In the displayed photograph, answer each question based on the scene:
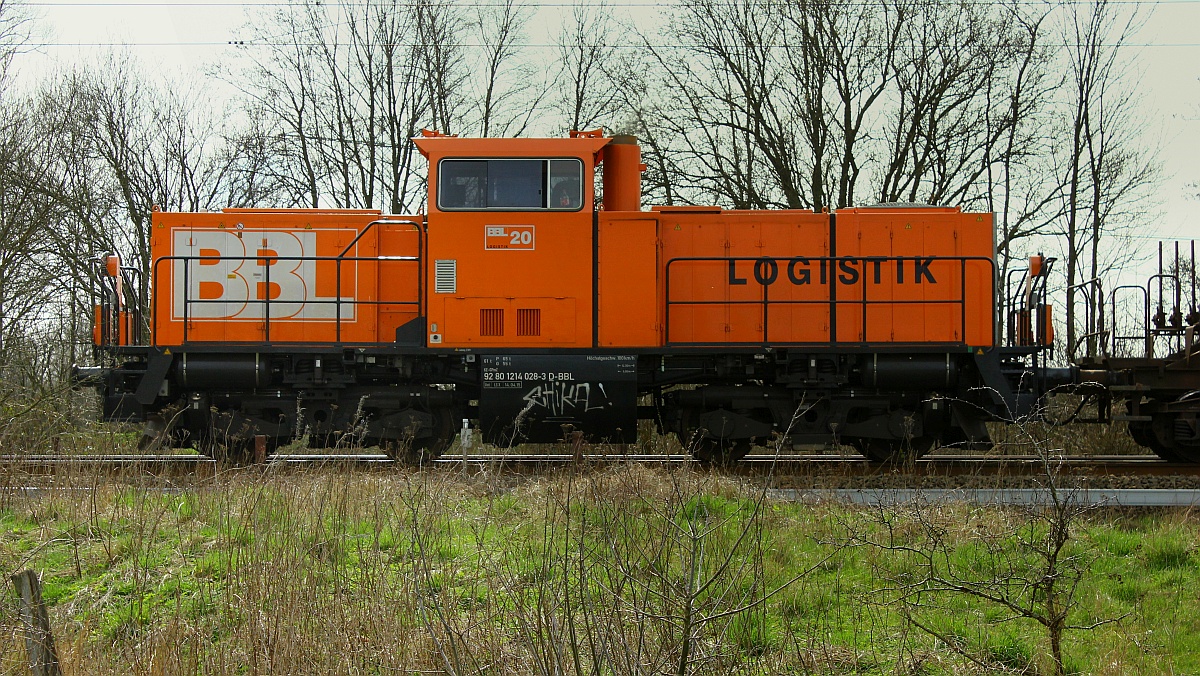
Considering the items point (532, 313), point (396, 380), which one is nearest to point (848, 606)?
point (532, 313)

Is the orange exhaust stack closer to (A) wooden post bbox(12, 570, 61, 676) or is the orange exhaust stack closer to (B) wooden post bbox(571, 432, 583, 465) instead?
(B) wooden post bbox(571, 432, 583, 465)

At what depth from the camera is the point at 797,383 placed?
1027 centimetres

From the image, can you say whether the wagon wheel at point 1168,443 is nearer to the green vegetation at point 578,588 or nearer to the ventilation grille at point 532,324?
the green vegetation at point 578,588

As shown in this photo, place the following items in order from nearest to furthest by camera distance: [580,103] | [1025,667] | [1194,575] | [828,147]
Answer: [1025,667] → [1194,575] → [828,147] → [580,103]

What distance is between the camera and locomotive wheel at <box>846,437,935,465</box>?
1055 cm

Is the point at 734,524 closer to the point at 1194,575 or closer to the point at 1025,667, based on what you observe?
the point at 1025,667

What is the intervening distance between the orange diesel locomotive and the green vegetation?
2852 millimetres

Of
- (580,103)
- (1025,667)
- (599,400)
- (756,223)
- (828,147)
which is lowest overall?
(1025,667)

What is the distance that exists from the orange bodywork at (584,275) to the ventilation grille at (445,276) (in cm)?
2

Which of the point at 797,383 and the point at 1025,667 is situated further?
the point at 797,383

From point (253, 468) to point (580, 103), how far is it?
14766 millimetres

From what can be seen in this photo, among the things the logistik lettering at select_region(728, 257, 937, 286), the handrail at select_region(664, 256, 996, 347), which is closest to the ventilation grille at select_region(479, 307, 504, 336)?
the handrail at select_region(664, 256, 996, 347)

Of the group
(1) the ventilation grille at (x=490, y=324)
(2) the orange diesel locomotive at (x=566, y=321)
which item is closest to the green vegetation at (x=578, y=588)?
(2) the orange diesel locomotive at (x=566, y=321)

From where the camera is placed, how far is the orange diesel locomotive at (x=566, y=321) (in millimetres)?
9969
